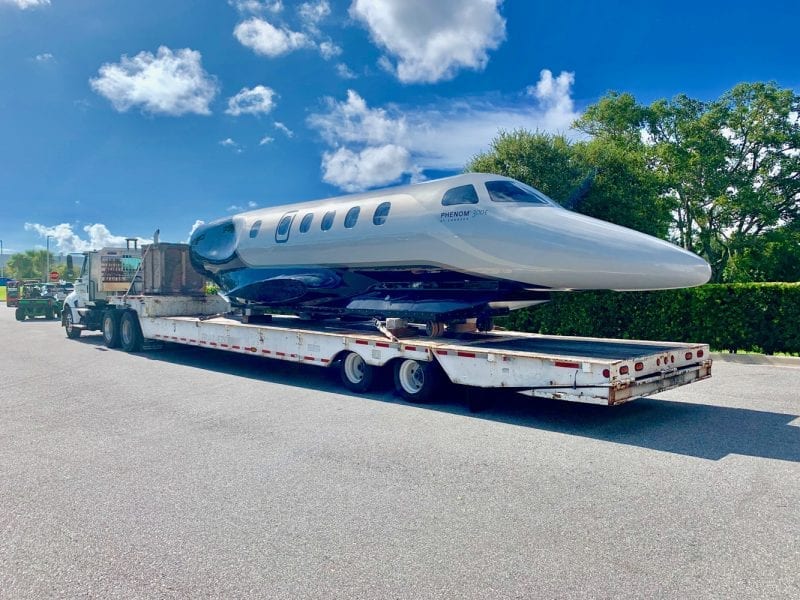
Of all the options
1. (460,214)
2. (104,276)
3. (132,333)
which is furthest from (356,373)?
(104,276)

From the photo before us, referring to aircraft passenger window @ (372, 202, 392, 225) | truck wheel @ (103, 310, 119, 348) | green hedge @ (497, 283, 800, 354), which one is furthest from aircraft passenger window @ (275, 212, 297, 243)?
truck wheel @ (103, 310, 119, 348)

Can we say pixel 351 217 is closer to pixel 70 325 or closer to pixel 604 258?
pixel 604 258

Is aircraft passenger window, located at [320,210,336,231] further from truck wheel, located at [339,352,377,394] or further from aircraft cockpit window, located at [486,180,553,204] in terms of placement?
aircraft cockpit window, located at [486,180,553,204]

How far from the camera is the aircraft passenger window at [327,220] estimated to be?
11.4 metres

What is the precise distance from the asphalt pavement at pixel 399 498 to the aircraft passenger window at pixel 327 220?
3505mm

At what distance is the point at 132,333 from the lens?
15531mm

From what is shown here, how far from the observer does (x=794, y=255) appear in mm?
29766

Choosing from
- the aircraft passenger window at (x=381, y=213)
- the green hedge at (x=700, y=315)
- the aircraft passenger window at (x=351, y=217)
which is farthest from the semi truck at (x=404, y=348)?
the green hedge at (x=700, y=315)

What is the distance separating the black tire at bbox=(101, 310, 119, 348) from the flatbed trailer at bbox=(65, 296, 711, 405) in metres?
3.80

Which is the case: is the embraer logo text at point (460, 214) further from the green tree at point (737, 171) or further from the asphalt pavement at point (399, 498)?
the green tree at point (737, 171)

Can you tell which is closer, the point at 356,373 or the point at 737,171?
the point at 356,373

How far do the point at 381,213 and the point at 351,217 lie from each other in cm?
78

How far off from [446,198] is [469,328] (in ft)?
7.62

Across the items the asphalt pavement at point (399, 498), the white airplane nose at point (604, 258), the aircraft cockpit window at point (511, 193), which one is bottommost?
the asphalt pavement at point (399, 498)
